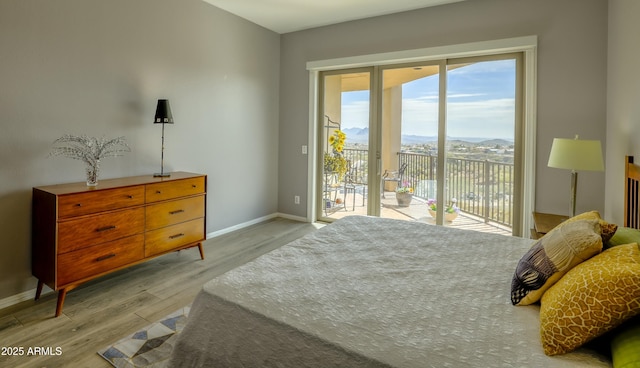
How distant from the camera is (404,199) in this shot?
172 inches

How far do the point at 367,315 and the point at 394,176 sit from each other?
131 inches

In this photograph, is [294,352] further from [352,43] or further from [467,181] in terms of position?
[352,43]

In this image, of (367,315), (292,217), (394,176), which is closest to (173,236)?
(292,217)

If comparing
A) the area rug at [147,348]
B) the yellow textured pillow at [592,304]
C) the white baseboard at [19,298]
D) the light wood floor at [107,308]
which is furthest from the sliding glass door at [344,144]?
the yellow textured pillow at [592,304]

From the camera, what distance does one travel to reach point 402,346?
1038 mm

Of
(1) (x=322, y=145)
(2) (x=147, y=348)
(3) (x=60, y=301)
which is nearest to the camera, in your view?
(2) (x=147, y=348)

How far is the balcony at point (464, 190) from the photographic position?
3748mm

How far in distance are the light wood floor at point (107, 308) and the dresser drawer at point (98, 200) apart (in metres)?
0.69

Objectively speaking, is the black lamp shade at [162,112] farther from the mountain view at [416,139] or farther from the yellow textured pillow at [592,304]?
the yellow textured pillow at [592,304]

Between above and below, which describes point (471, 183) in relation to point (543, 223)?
above

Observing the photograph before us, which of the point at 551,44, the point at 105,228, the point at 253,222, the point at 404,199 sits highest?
the point at 551,44

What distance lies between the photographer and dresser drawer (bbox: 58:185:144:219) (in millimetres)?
2305

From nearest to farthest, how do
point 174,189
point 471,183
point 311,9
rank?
point 174,189, point 471,183, point 311,9

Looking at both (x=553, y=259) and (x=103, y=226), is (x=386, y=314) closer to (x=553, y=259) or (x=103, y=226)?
(x=553, y=259)
